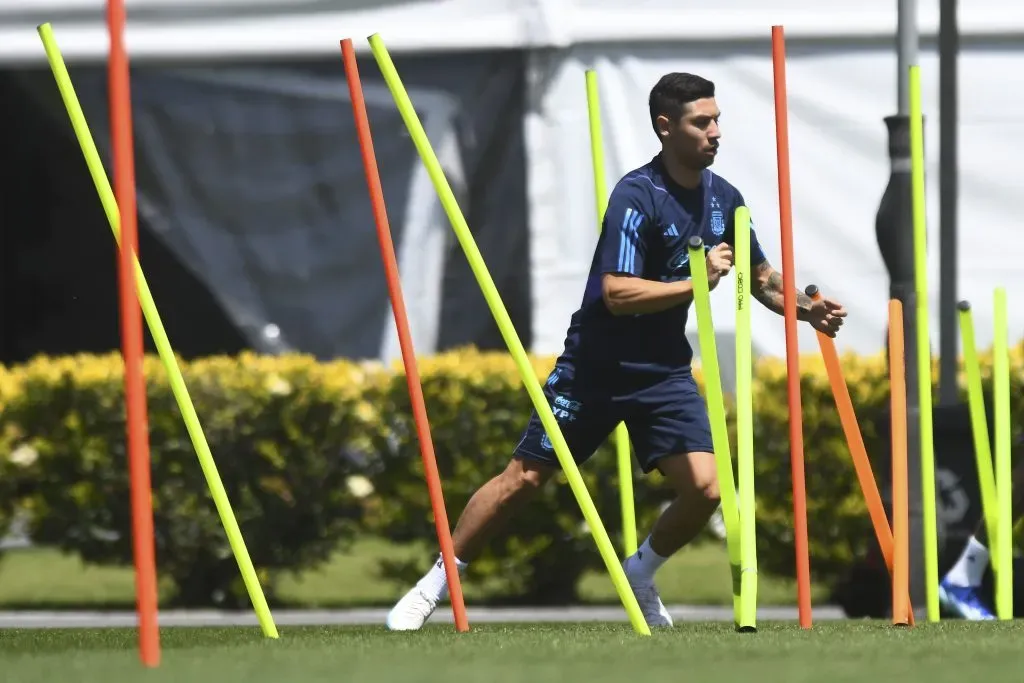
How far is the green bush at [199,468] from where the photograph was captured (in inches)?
368

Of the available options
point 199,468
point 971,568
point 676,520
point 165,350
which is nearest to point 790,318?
point 676,520

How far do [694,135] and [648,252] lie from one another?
1.31ft

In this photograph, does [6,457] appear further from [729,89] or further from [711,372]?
[711,372]

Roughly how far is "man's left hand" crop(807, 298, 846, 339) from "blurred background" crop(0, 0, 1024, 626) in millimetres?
3147

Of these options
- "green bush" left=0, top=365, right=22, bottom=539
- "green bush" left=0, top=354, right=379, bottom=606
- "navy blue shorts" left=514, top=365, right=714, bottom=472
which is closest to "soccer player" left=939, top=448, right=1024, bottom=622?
"navy blue shorts" left=514, top=365, right=714, bottom=472

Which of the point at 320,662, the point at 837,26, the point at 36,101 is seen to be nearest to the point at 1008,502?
the point at 320,662

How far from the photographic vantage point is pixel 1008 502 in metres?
6.61

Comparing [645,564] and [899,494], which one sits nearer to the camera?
[899,494]

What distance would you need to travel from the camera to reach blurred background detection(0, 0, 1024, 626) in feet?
31.0

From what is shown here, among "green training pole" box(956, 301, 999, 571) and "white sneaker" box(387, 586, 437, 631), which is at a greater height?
"green training pole" box(956, 301, 999, 571)

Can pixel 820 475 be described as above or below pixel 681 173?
below

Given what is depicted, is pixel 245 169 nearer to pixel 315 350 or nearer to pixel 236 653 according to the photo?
pixel 315 350

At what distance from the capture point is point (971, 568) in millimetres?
7398

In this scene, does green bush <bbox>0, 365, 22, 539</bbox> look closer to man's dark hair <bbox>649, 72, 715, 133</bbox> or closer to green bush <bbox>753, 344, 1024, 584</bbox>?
green bush <bbox>753, 344, 1024, 584</bbox>
